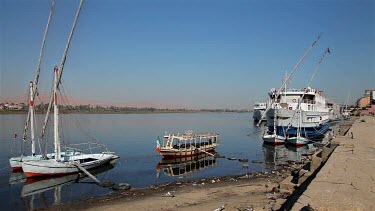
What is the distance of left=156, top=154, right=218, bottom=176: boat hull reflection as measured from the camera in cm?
3243

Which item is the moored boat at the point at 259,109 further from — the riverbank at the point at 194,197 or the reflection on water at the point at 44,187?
the riverbank at the point at 194,197

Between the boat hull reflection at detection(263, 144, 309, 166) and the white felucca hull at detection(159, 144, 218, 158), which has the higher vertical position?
the white felucca hull at detection(159, 144, 218, 158)

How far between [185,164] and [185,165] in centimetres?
53

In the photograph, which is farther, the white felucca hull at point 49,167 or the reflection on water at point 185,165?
the reflection on water at point 185,165

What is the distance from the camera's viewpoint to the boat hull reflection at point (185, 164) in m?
32.4

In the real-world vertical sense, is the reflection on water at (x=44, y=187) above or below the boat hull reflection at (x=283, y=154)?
below

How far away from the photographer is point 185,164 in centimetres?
3609

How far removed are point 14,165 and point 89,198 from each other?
43.6ft

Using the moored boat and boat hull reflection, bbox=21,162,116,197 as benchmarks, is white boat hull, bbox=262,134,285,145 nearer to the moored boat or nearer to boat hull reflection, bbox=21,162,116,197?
boat hull reflection, bbox=21,162,116,197

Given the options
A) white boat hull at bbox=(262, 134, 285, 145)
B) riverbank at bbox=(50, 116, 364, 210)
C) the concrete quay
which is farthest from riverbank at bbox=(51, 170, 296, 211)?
white boat hull at bbox=(262, 134, 285, 145)

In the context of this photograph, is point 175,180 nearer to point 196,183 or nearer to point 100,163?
point 196,183

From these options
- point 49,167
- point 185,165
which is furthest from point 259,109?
point 49,167

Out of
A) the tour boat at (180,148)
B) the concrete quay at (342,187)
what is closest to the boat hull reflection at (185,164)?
the tour boat at (180,148)

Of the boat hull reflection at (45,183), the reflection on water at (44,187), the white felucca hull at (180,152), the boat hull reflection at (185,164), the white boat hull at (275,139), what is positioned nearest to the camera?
the reflection on water at (44,187)
